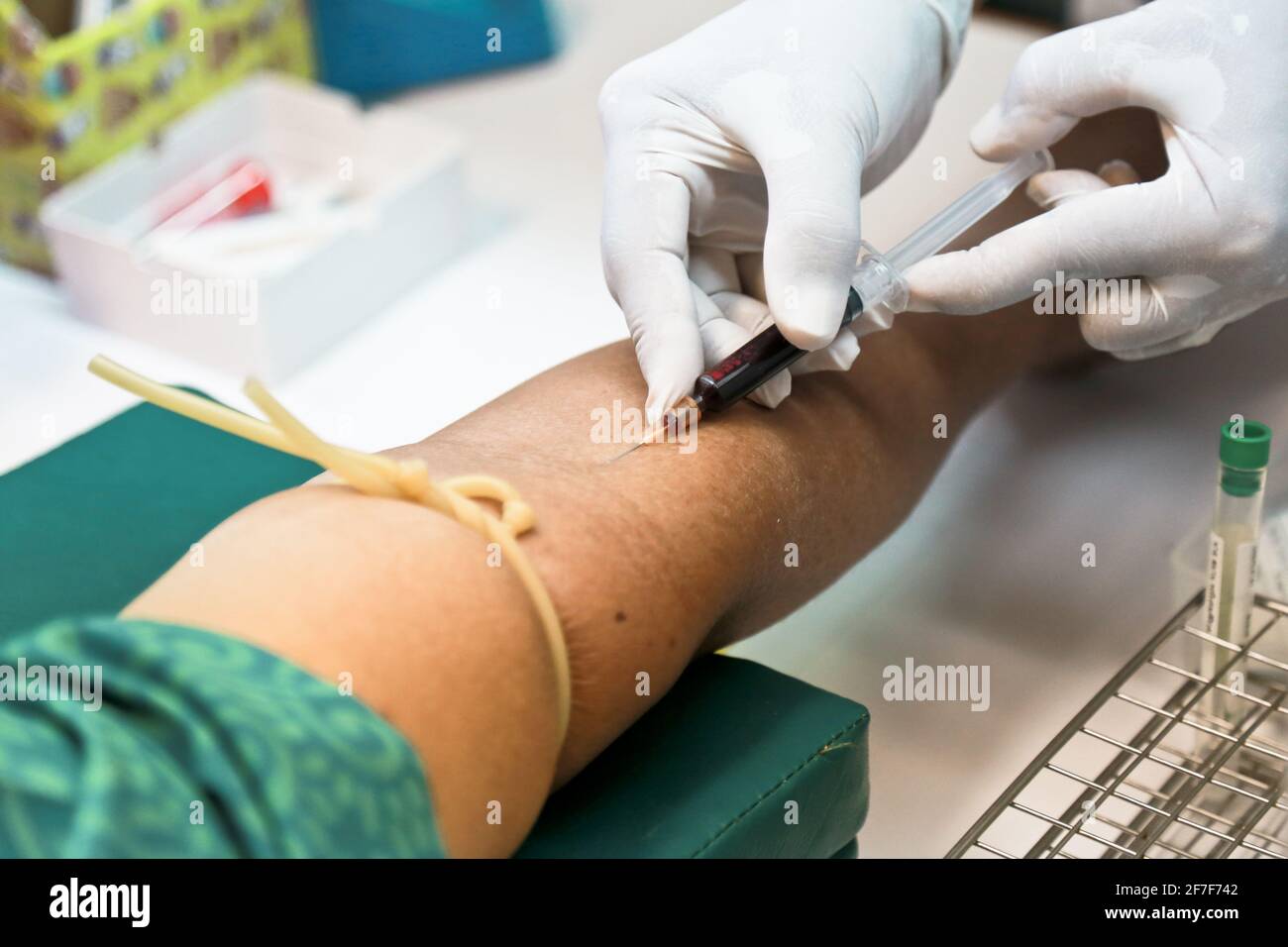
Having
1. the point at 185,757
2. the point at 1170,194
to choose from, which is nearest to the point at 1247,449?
the point at 1170,194

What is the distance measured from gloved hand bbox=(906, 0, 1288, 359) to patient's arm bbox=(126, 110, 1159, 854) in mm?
151

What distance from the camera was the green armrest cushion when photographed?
0.88 m

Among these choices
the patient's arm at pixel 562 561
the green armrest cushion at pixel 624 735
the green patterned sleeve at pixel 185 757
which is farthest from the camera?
the green armrest cushion at pixel 624 735

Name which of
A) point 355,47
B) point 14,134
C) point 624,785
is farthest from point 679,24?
point 624,785

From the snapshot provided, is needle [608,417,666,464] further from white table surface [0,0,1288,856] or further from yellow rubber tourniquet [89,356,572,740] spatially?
white table surface [0,0,1288,856]

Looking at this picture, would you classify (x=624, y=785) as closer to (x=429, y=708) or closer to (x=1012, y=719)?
(x=429, y=708)

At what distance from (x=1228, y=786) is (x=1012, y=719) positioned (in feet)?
0.71

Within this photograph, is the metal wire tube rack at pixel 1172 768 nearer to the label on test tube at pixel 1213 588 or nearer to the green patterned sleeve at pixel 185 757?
the label on test tube at pixel 1213 588

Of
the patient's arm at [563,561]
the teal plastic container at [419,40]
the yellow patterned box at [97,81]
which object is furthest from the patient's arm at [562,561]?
the teal plastic container at [419,40]

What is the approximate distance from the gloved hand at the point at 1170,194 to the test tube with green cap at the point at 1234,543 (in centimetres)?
12

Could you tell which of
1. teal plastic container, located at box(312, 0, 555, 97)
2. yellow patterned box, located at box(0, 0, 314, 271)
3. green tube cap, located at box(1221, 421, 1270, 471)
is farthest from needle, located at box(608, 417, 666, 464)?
teal plastic container, located at box(312, 0, 555, 97)

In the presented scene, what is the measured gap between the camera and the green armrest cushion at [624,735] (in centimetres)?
88

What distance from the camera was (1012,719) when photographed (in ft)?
3.72
